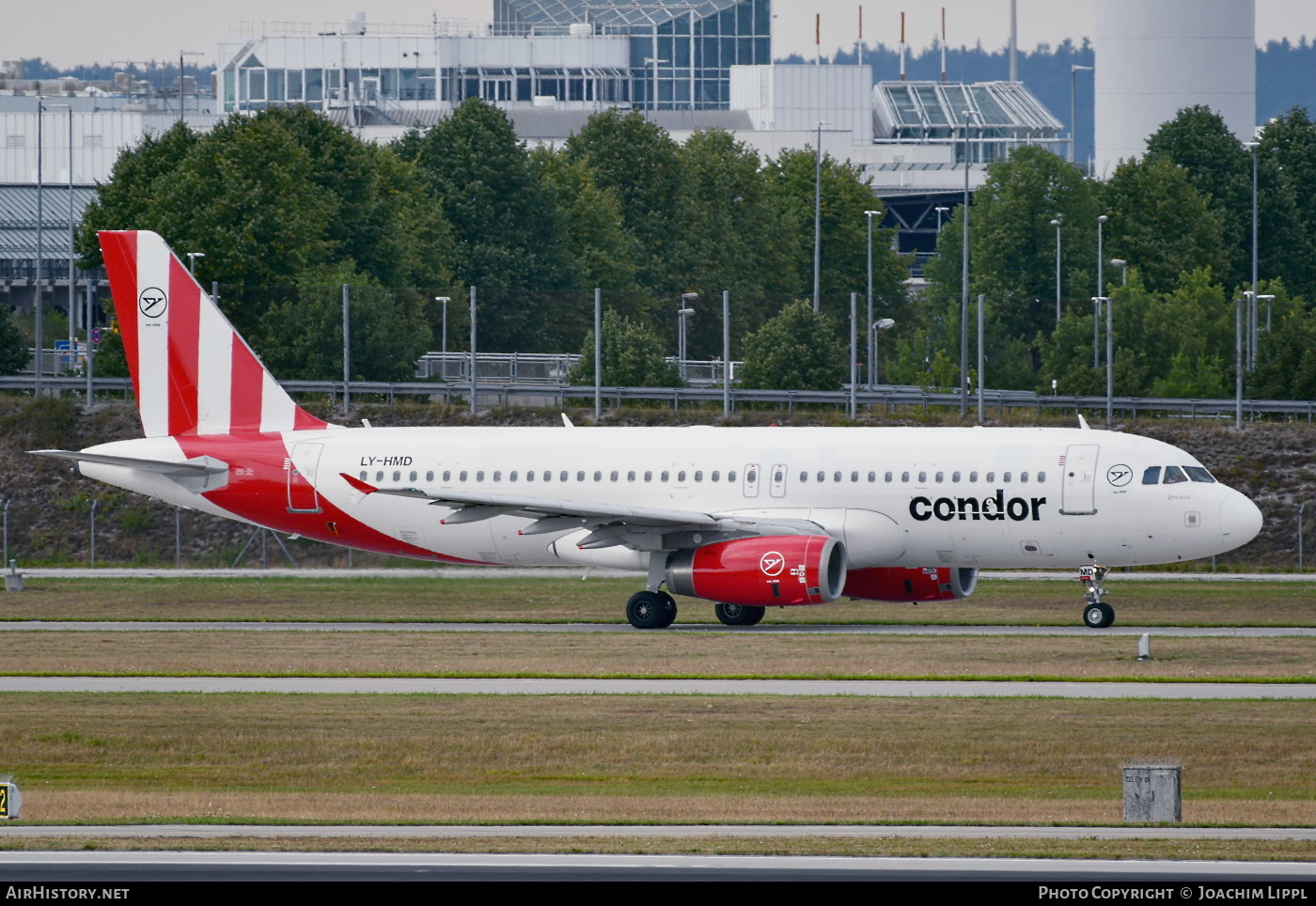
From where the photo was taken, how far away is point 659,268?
4569 inches

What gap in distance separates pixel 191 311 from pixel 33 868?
29.7m

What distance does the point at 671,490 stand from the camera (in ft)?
137

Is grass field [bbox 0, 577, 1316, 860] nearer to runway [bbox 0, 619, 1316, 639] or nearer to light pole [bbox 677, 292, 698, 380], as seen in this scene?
runway [bbox 0, 619, 1316, 639]

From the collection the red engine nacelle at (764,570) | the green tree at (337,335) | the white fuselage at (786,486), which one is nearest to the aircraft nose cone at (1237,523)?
the white fuselage at (786,486)

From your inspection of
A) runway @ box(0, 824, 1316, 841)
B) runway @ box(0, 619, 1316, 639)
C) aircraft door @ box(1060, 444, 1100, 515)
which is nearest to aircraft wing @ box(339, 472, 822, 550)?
runway @ box(0, 619, 1316, 639)

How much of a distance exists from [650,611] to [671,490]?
2812 mm

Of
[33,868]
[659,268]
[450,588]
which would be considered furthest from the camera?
[659,268]

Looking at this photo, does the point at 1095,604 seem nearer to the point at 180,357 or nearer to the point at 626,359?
the point at 180,357

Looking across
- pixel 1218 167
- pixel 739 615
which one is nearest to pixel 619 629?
pixel 739 615

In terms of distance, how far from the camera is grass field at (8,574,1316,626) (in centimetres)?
4256

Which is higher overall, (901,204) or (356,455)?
(901,204)

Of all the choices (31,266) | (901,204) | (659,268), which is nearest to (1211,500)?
(659,268)

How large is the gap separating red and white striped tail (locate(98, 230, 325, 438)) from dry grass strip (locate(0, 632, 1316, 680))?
7.39 m
